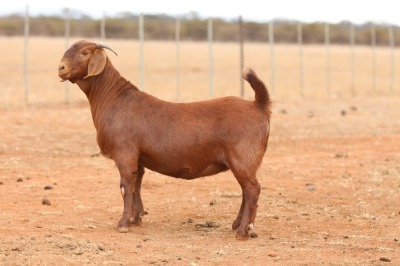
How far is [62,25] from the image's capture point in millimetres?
52688

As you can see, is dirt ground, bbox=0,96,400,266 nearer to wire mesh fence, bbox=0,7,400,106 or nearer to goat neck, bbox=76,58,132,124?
goat neck, bbox=76,58,132,124

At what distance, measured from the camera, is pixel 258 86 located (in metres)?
9.30

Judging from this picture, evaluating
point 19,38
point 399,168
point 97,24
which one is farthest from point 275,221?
point 97,24

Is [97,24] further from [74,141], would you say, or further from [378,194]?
[378,194]

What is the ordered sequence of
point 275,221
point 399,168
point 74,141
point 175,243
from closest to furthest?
point 175,243 → point 275,221 → point 399,168 → point 74,141

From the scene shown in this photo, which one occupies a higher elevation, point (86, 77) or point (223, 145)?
point (86, 77)

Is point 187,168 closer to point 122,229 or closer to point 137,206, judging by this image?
point 137,206

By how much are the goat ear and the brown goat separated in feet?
0.04

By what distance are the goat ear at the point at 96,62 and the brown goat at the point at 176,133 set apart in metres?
0.01

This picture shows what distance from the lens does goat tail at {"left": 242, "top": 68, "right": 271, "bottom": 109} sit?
926 cm

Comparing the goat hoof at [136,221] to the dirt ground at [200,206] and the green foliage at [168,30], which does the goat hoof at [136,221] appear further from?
the green foliage at [168,30]

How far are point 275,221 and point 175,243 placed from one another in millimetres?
1924

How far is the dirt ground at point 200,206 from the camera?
8.17m

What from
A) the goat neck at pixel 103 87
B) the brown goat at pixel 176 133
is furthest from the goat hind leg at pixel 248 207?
the goat neck at pixel 103 87
